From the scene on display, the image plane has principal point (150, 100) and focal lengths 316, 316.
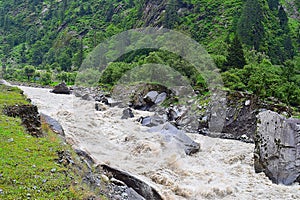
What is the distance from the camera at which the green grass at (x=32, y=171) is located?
8.29 m

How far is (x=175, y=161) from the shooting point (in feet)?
56.2

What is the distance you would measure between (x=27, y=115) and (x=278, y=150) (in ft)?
40.8

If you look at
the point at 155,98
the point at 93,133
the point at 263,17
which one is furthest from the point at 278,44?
the point at 93,133

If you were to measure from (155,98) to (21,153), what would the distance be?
24601 mm

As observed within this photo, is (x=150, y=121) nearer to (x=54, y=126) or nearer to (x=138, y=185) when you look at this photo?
(x=54, y=126)

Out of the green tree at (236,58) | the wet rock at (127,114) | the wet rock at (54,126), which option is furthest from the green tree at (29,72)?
the wet rock at (54,126)

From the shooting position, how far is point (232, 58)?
129 feet

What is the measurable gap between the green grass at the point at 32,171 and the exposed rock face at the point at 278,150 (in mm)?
9897

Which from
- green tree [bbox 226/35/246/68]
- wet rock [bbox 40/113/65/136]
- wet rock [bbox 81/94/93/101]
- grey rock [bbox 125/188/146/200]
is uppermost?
green tree [bbox 226/35/246/68]

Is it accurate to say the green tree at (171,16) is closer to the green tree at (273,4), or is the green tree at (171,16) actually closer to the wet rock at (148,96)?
the green tree at (273,4)

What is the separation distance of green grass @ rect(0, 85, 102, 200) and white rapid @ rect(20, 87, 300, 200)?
404 cm

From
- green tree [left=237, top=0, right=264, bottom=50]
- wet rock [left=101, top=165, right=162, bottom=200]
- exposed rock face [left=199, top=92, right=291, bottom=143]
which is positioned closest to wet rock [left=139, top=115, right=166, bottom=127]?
exposed rock face [left=199, top=92, right=291, bottom=143]

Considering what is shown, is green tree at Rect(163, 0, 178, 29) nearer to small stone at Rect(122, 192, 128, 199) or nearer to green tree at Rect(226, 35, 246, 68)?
green tree at Rect(226, 35, 246, 68)

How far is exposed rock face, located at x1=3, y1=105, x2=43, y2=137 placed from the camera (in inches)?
540
